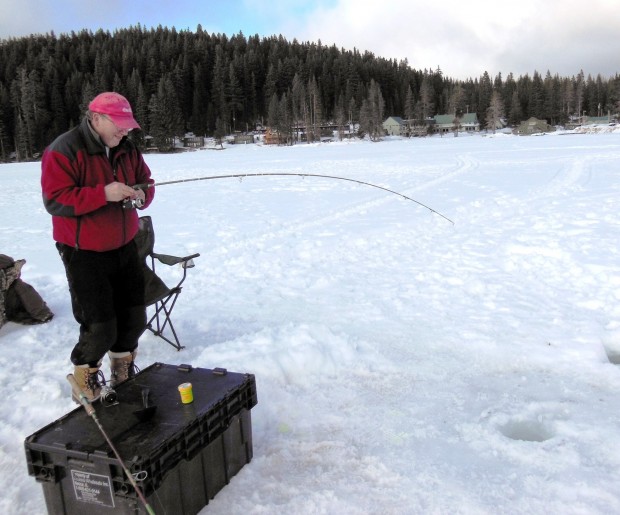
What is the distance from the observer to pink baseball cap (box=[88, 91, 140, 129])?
3025mm

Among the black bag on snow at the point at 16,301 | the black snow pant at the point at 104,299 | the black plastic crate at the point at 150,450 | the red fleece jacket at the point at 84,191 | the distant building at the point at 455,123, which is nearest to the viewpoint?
the black plastic crate at the point at 150,450

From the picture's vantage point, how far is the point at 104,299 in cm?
318

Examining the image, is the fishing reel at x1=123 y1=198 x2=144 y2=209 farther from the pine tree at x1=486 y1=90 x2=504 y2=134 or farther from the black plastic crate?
the pine tree at x1=486 y1=90 x2=504 y2=134

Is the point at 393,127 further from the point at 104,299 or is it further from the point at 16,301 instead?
the point at 104,299

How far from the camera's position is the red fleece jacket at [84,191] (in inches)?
116

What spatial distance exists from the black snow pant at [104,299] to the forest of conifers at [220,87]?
7798 centimetres

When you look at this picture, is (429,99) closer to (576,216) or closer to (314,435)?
(576,216)

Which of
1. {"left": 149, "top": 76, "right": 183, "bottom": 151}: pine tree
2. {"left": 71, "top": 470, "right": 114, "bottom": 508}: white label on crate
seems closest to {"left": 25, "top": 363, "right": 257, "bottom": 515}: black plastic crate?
{"left": 71, "top": 470, "right": 114, "bottom": 508}: white label on crate

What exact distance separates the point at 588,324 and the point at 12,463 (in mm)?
4799

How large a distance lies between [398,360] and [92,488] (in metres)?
2.65

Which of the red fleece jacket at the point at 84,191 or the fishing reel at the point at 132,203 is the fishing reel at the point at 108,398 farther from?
the fishing reel at the point at 132,203

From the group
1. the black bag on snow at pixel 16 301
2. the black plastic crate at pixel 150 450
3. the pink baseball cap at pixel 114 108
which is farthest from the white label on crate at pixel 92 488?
the black bag on snow at pixel 16 301

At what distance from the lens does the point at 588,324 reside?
4875 mm

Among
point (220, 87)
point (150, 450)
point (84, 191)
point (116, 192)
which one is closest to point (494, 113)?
point (220, 87)
